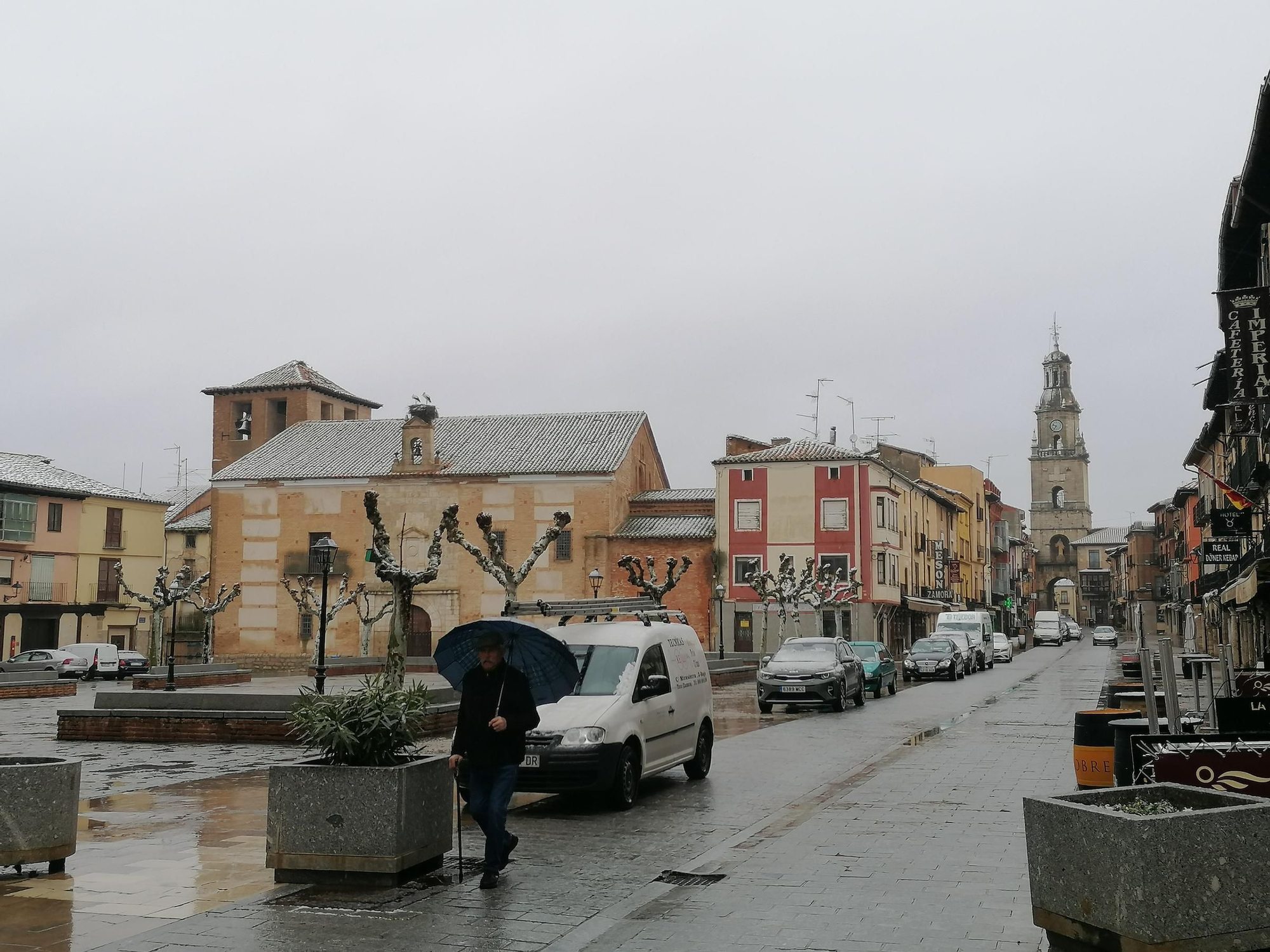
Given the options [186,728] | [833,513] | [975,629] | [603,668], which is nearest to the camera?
[603,668]

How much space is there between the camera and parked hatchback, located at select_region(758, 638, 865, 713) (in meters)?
24.9

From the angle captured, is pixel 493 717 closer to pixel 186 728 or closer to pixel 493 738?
pixel 493 738

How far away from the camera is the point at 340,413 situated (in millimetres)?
72688

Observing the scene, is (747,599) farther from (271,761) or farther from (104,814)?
(104,814)

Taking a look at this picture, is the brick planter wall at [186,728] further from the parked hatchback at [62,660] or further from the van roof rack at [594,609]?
the parked hatchback at [62,660]

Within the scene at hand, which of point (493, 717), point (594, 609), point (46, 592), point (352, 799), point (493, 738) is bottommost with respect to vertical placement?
point (352, 799)

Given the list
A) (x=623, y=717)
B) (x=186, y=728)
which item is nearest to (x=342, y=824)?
(x=623, y=717)

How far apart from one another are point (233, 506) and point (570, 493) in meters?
17.6

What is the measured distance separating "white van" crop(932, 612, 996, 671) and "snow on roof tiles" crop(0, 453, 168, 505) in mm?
41255

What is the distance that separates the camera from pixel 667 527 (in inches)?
2264

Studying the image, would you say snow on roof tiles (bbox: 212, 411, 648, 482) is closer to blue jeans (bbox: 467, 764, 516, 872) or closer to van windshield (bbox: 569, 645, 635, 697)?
van windshield (bbox: 569, 645, 635, 697)

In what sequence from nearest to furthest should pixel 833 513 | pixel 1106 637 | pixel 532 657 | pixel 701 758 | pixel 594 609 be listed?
1. pixel 532 657
2. pixel 594 609
3. pixel 701 758
4. pixel 833 513
5. pixel 1106 637

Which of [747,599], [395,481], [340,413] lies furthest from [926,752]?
[340,413]

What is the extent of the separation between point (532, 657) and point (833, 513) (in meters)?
47.2
